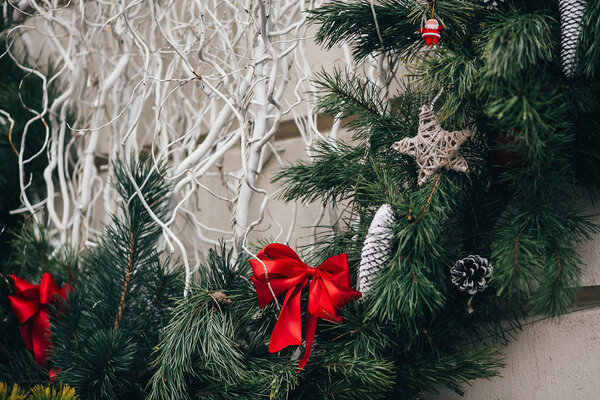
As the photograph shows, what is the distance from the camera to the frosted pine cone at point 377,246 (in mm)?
602

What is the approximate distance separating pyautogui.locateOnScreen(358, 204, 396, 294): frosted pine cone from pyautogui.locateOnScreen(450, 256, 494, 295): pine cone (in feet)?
0.25

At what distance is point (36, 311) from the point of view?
0.83 metres

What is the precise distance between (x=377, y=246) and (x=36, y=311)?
20.5 inches

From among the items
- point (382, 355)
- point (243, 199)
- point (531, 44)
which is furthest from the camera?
point (243, 199)

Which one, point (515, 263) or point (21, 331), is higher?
point (515, 263)

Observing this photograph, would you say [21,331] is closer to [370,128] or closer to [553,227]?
[370,128]

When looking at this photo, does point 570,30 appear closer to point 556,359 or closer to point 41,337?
point 556,359

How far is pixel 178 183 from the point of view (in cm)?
91

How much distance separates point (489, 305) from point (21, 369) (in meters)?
0.64

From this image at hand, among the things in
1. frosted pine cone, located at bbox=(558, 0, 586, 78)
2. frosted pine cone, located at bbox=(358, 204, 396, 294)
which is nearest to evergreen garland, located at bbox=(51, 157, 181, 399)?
frosted pine cone, located at bbox=(358, 204, 396, 294)

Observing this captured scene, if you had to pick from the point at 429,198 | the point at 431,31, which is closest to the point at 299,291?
the point at 429,198

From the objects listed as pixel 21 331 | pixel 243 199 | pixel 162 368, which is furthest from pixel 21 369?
pixel 243 199

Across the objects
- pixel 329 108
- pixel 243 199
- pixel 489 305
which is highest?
pixel 329 108

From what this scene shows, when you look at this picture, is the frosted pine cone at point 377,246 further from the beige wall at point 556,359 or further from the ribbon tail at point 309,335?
the beige wall at point 556,359
